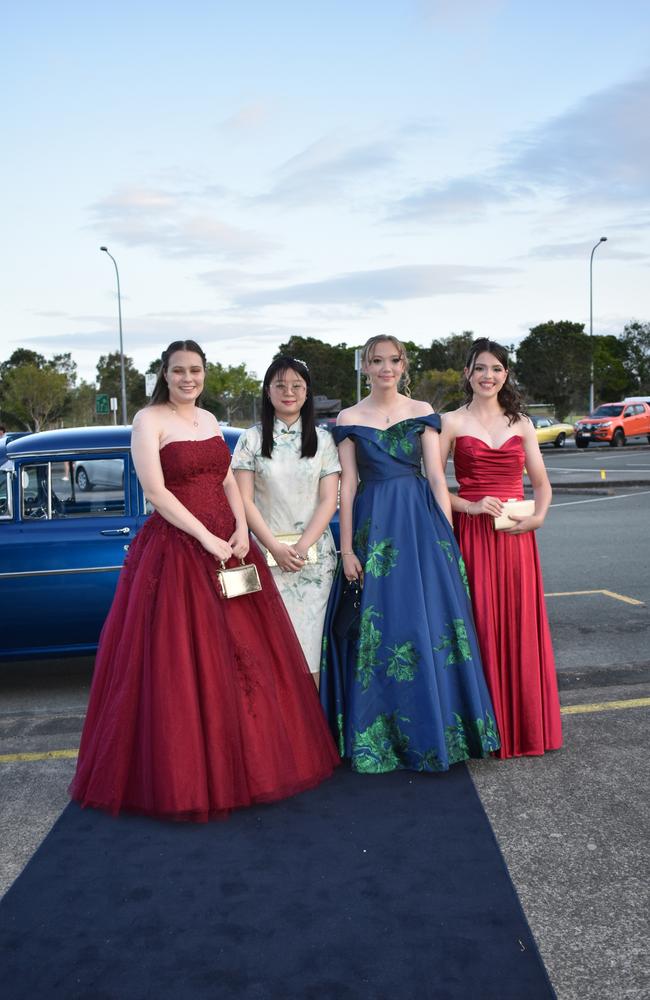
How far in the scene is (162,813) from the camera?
3.50 metres

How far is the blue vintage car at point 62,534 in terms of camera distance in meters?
5.12

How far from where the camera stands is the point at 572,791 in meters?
3.68

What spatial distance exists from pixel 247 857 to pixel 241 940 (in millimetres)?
524

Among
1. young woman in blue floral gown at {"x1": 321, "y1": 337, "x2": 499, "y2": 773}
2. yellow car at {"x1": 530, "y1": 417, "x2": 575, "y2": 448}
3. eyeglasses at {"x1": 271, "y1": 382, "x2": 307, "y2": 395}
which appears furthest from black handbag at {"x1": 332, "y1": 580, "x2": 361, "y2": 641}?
yellow car at {"x1": 530, "y1": 417, "x2": 575, "y2": 448}

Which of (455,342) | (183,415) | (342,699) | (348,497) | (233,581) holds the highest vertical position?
(455,342)

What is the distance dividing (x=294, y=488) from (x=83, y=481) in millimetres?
1809

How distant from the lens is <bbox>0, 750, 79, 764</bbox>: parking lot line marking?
14.1 ft

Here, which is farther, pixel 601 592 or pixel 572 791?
pixel 601 592

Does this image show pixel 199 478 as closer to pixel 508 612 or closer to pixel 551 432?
pixel 508 612

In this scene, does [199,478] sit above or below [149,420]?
below

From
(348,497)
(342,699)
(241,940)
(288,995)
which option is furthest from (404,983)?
(348,497)

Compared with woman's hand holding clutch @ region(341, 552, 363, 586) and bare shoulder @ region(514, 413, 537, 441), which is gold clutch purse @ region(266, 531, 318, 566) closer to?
woman's hand holding clutch @ region(341, 552, 363, 586)

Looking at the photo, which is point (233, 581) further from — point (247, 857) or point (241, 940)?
point (241, 940)

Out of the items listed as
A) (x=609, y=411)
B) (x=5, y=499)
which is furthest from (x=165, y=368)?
(x=609, y=411)
